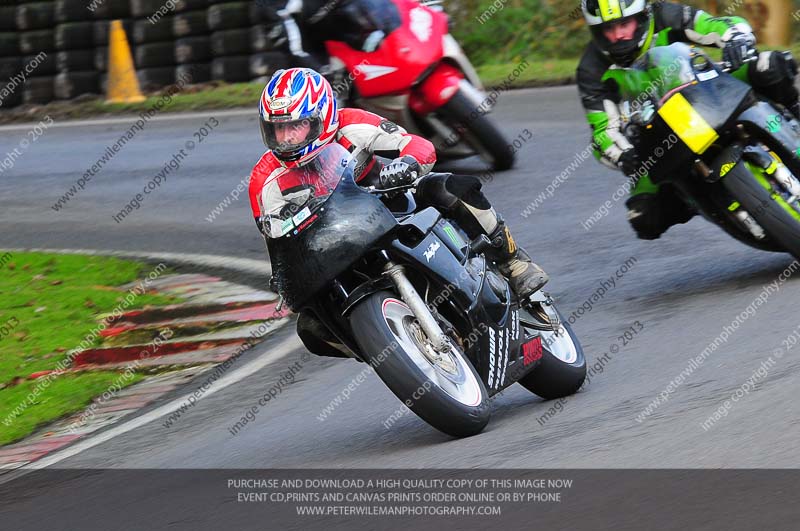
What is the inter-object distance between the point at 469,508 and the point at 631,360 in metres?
2.37

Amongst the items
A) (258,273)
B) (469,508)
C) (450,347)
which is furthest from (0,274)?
(469,508)

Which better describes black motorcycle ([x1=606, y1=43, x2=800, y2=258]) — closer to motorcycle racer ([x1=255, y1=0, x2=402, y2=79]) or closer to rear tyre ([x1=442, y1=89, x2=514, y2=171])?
rear tyre ([x1=442, y1=89, x2=514, y2=171])

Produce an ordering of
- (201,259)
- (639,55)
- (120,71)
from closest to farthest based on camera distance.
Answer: (639,55), (201,259), (120,71)

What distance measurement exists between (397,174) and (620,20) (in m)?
2.55

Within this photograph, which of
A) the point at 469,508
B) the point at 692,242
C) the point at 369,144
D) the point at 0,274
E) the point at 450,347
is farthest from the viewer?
the point at 0,274

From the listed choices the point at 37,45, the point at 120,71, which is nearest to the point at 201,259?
the point at 120,71

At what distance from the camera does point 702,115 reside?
275 inches

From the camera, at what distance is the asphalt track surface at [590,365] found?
493 centimetres

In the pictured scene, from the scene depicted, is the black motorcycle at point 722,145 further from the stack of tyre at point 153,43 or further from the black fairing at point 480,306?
the stack of tyre at point 153,43

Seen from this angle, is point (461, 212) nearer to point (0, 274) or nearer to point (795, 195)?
point (795, 195)

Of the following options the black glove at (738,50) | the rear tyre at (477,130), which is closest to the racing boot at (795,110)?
the black glove at (738,50)

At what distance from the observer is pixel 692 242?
8883mm

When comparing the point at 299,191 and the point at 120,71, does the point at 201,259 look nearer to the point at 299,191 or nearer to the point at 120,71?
the point at 299,191

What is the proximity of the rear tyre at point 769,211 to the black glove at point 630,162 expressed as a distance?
0.64 m
